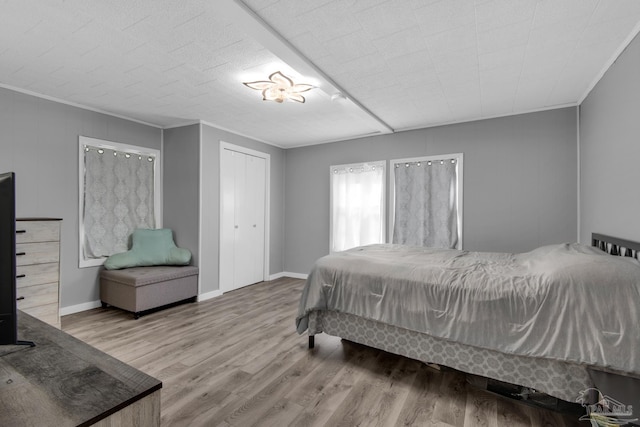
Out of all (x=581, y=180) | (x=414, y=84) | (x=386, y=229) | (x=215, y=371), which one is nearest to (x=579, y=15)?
(x=414, y=84)

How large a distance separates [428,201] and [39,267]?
4.57m

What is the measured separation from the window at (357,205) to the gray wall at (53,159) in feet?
11.1

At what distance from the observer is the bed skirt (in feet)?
5.51

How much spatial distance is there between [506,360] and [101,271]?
4382 mm

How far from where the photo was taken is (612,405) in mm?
1369

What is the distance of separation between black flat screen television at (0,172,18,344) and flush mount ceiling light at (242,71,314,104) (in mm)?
2267

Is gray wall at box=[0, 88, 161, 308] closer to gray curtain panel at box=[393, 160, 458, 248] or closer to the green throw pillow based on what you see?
the green throw pillow

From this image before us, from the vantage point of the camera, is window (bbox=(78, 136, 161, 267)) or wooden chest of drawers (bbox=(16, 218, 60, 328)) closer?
wooden chest of drawers (bbox=(16, 218, 60, 328))

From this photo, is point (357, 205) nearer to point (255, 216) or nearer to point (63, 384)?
point (255, 216)

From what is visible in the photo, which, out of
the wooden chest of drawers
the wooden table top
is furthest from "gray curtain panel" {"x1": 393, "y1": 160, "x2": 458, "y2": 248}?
the wooden chest of drawers

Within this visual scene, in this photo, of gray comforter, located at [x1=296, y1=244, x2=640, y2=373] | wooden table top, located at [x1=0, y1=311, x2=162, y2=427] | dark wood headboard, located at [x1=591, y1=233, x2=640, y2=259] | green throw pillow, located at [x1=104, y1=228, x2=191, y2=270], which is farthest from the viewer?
green throw pillow, located at [x1=104, y1=228, x2=191, y2=270]

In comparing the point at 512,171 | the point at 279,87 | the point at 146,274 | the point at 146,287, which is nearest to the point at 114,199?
the point at 146,274

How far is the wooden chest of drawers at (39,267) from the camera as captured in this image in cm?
275

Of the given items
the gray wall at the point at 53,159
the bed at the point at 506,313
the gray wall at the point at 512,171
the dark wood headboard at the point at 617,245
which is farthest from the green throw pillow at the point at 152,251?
the dark wood headboard at the point at 617,245
